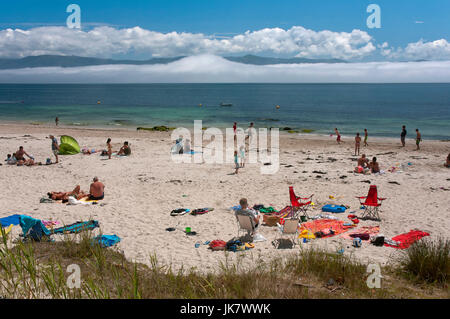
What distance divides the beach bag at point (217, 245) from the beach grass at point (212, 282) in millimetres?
2048

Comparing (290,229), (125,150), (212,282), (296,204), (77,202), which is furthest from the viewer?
(125,150)

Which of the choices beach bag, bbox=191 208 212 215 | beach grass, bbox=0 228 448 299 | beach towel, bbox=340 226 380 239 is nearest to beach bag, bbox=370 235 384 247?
beach towel, bbox=340 226 380 239

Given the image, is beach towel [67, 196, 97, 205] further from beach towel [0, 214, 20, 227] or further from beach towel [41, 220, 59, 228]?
beach towel [0, 214, 20, 227]

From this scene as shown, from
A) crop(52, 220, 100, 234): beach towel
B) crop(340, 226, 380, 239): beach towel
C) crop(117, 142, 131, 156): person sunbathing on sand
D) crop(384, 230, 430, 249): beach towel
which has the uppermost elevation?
A: crop(117, 142, 131, 156): person sunbathing on sand

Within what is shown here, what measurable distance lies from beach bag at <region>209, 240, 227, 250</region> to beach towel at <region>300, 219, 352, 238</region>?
2055 mm

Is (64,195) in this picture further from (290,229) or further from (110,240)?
(290,229)

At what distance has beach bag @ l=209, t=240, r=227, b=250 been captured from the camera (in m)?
7.05

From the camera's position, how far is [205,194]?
11.4 meters

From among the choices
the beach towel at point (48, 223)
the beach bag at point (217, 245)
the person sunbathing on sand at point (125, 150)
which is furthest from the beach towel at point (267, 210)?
the person sunbathing on sand at point (125, 150)

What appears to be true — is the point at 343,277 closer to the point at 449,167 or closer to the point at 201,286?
the point at 201,286

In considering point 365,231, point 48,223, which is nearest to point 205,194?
point 48,223

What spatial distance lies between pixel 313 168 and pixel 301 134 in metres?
15.8

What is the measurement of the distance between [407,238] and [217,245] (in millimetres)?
3968

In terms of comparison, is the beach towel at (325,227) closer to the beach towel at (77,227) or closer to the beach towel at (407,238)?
the beach towel at (407,238)
